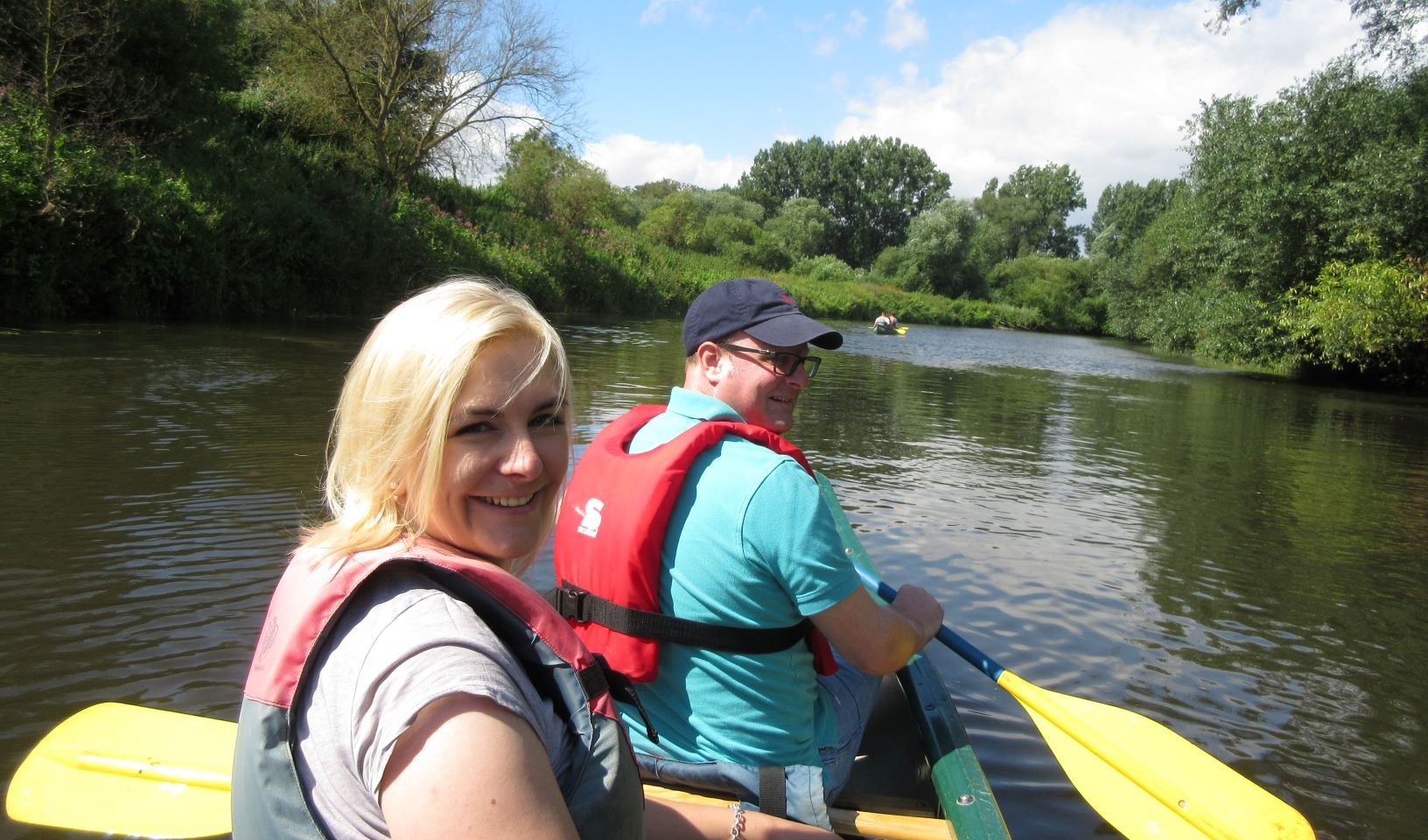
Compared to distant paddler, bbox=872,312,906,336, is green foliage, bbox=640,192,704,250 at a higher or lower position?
higher

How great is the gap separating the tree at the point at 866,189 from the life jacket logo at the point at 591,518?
69025 mm

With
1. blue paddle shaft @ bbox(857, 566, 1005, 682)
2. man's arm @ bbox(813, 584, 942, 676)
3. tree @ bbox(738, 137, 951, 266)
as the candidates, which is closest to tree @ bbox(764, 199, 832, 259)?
tree @ bbox(738, 137, 951, 266)

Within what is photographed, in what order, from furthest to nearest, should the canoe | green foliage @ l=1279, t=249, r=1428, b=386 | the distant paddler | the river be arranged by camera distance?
the distant paddler < green foliage @ l=1279, t=249, r=1428, b=386 < the river < the canoe

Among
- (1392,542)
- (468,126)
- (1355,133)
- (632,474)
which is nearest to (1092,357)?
(1355,133)

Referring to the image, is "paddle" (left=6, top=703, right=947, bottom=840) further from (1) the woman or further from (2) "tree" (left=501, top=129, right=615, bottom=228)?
(2) "tree" (left=501, top=129, right=615, bottom=228)

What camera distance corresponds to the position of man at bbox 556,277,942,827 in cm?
188

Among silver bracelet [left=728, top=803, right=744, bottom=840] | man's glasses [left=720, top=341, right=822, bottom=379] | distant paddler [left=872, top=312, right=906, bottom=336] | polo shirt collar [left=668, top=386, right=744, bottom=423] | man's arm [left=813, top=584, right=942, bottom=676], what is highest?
distant paddler [left=872, top=312, right=906, bottom=336]

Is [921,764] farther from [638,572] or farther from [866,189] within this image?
[866,189]

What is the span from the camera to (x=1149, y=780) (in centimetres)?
279

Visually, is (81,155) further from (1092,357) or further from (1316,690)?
(1092,357)

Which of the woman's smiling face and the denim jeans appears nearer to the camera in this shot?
the woman's smiling face

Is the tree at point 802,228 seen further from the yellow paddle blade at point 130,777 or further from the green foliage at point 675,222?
the yellow paddle blade at point 130,777

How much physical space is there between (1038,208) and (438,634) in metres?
78.0

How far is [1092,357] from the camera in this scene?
86.8ft
